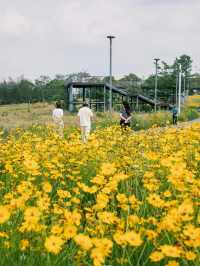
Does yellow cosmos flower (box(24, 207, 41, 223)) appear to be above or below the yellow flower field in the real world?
above

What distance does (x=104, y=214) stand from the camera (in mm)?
3006

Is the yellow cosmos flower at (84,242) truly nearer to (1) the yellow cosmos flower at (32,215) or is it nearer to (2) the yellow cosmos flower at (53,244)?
(2) the yellow cosmos flower at (53,244)

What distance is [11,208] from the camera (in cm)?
314

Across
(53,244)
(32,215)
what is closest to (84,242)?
(53,244)

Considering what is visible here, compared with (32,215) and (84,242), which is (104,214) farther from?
(84,242)

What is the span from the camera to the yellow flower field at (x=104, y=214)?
8.79 feet

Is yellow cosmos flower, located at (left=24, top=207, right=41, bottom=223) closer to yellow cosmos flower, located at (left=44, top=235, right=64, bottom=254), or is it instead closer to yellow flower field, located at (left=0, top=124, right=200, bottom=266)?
yellow flower field, located at (left=0, top=124, right=200, bottom=266)

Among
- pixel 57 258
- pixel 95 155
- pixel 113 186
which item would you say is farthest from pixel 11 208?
pixel 95 155

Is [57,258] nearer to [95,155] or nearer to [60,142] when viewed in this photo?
[95,155]

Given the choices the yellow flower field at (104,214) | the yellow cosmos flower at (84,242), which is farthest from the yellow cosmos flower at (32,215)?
the yellow cosmos flower at (84,242)

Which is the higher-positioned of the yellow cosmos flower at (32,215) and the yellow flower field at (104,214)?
the yellow cosmos flower at (32,215)

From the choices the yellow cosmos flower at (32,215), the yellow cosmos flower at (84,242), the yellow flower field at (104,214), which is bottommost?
the yellow flower field at (104,214)

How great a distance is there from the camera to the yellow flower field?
2.68 metres

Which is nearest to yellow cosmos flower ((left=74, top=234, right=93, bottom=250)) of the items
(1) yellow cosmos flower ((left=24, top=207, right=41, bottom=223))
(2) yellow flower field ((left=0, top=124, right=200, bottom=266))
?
(2) yellow flower field ((left=0, top=124, right=200, bottom=266))
